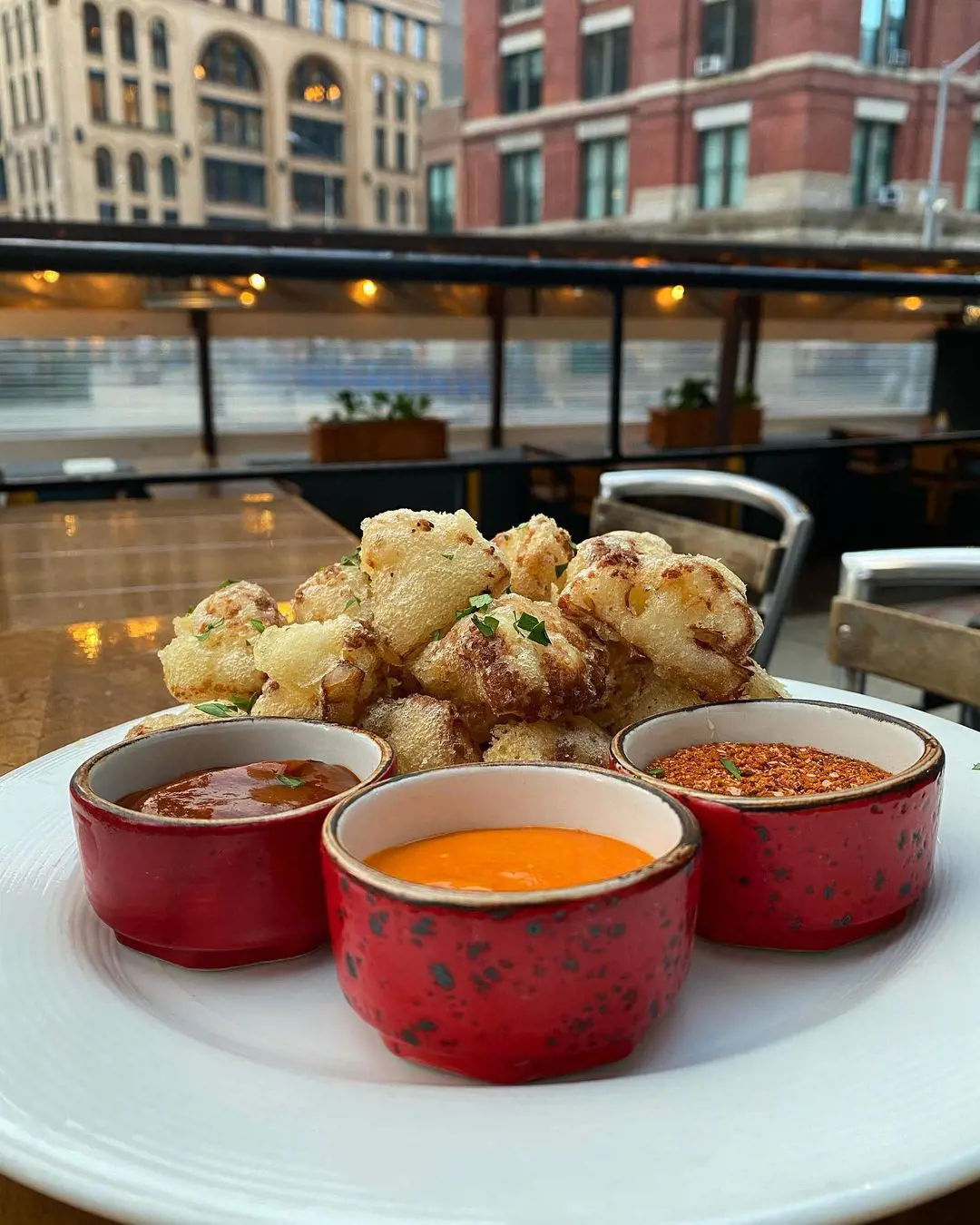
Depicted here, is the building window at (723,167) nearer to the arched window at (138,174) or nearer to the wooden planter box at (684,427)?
the arched window at (138,174)

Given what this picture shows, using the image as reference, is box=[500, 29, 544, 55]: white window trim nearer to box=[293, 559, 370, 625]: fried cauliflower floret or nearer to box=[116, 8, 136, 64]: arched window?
box=[116, 8, 136, 64]: arched window

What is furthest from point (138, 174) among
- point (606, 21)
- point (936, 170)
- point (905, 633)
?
point (905, 633)

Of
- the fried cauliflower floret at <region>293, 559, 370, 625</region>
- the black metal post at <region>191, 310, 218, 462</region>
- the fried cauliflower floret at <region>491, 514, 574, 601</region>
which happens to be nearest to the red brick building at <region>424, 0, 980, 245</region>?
the black metal post at <region>191, 310, 218, 462</region>

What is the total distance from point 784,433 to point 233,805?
27.4 feet

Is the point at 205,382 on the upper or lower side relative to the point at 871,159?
lower

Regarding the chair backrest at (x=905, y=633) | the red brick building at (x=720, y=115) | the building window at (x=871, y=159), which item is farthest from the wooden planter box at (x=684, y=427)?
the building window at (x=871, y=159)

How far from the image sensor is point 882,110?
31.6 meters

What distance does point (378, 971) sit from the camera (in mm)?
654

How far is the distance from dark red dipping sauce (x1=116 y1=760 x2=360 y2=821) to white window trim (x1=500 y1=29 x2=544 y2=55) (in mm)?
41387

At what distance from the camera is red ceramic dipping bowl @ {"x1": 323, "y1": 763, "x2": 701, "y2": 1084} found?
0.61m

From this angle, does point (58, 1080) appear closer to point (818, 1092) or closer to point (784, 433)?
point (818, 1092)

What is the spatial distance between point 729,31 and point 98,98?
1145 inches

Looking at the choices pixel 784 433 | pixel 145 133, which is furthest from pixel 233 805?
pixel 145 133

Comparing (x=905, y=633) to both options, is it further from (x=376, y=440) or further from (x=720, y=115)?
(x=720, y=115)
